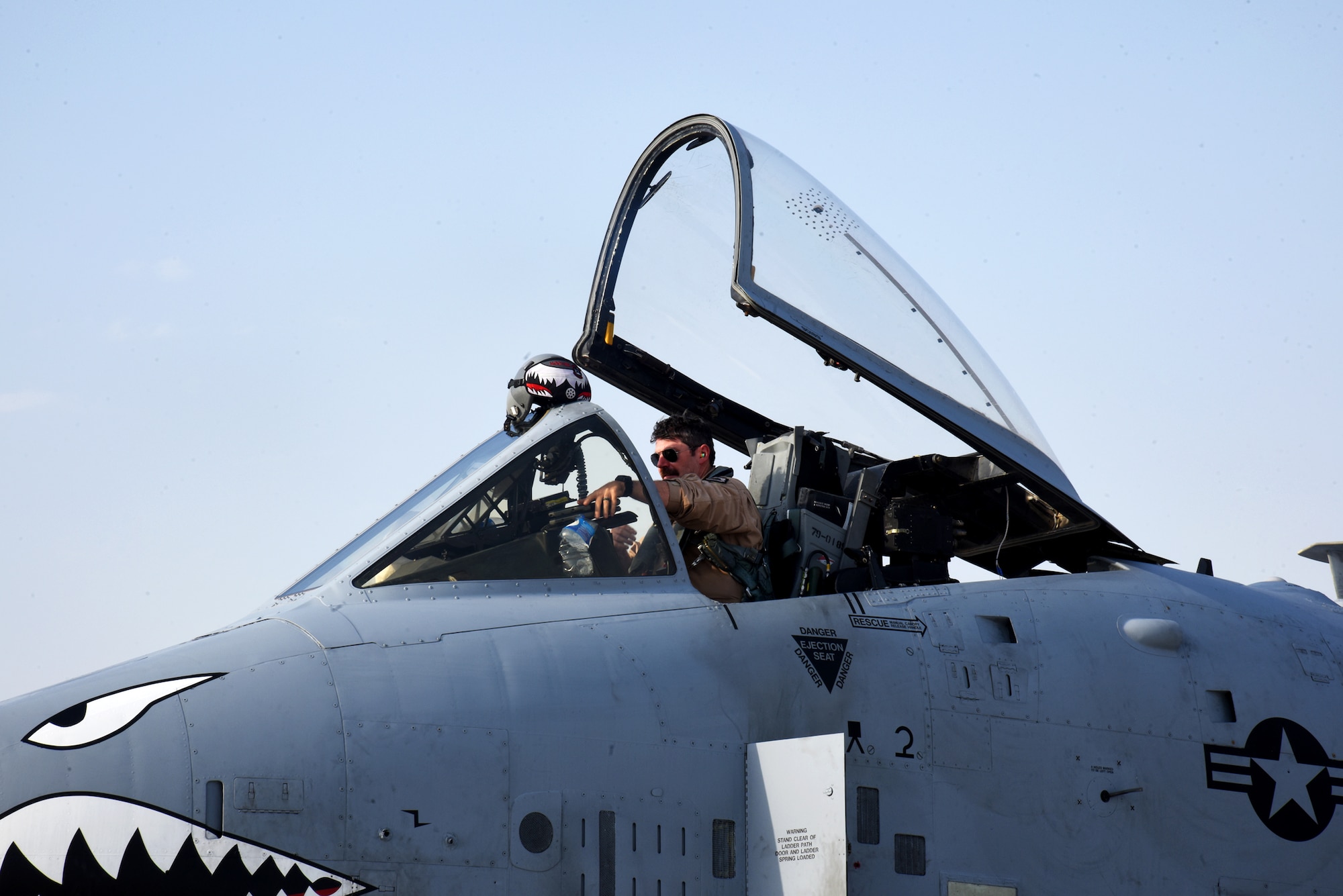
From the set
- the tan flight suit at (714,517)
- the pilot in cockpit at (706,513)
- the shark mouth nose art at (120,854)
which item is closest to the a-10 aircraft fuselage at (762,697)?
the shark mouth nose art at (120,854)

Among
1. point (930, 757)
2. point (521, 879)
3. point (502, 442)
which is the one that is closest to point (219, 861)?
point (521, 879)

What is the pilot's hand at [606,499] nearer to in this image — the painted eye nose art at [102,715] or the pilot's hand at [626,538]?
the pilot's hand at [626,538]

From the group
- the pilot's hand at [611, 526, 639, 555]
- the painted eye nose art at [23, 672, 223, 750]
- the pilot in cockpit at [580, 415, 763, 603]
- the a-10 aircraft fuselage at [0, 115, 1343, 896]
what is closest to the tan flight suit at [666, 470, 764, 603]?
the pilot in cockpit at [580, 415, 763, 603]

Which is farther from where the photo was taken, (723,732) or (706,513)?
(706,513)

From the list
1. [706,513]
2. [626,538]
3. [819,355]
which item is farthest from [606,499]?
[819,355]

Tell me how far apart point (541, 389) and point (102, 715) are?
2.54 meters

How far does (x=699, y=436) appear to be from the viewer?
726 cm

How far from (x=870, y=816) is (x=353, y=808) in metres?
2.27

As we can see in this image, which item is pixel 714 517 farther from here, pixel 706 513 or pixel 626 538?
pixel 626 538

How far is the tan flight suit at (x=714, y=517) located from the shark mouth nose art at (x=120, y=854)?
2.50m

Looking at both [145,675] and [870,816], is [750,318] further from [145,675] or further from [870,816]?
[145,675]

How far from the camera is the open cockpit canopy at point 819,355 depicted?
278 inches

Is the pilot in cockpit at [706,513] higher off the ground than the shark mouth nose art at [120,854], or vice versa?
the pilot in cockpit at [706,513]

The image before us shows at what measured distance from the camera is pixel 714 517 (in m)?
6.37
